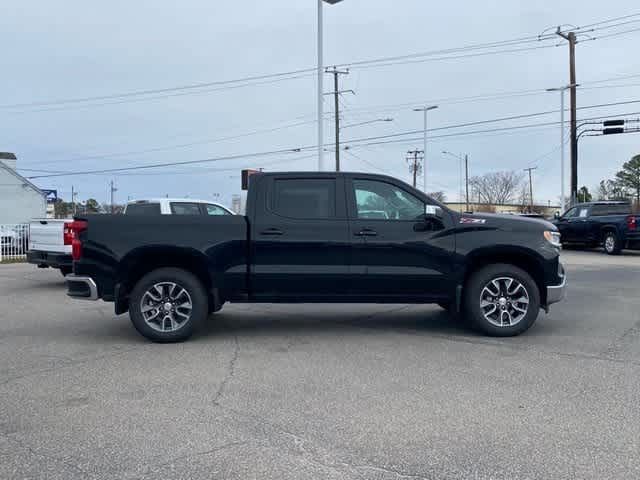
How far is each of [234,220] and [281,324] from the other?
73.6 inches

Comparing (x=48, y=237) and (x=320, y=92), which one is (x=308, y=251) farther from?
(x=320, y=92)

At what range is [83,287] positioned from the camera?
6.59 m

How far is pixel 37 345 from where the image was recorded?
6641 mm

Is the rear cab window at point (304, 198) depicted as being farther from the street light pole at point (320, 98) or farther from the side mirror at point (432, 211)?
the street light pole at point (320, 98)

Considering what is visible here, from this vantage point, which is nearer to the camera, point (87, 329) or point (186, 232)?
point (186, 232)

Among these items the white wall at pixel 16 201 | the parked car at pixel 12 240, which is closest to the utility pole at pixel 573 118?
the parked car at pixel 12 240

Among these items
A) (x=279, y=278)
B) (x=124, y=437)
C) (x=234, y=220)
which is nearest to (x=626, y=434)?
(x=124, y=437)

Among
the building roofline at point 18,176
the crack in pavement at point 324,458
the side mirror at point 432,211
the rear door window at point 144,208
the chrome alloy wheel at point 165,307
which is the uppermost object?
the building roofline at point 18,176

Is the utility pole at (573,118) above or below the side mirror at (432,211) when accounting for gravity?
above

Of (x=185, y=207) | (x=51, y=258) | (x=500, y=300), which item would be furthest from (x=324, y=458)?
(x=185, y=207)

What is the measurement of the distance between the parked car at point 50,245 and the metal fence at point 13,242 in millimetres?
8764

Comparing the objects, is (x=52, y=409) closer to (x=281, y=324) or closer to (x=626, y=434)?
(x=281, y=324)

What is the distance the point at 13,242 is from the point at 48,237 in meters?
9.63

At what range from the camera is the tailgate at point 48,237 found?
1146 cm
